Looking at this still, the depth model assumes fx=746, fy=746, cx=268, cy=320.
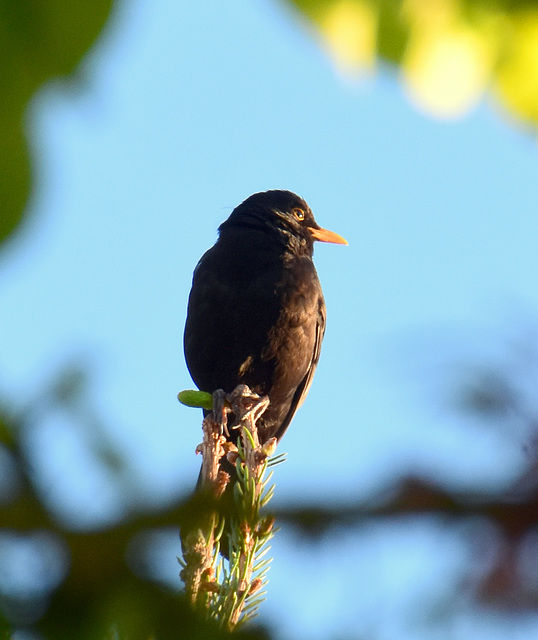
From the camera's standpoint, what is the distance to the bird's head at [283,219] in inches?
241

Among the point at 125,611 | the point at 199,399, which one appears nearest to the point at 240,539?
the point at 199,399

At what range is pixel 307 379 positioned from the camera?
239 inches

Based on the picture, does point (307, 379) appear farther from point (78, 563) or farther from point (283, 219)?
point (78, 563)

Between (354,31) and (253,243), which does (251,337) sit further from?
(354,31)

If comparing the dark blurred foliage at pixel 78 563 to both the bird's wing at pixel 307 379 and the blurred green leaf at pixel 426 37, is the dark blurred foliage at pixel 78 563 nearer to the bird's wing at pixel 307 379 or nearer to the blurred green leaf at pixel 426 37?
the blurred green leaf at pixel 426 37

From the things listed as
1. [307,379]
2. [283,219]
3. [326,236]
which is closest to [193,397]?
[307,379]

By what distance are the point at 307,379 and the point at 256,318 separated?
1.04 metres

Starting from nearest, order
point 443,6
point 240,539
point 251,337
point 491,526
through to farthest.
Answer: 1. point 491,526
2. point 443,6
3. point 240,539
4. point 251,337

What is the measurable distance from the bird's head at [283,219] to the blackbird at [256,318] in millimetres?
170

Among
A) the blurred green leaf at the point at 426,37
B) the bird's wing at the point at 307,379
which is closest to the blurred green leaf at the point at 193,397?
the blurred green leaf at the point at 426,37

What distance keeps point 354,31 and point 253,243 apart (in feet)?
16.0

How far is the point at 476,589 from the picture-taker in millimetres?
504

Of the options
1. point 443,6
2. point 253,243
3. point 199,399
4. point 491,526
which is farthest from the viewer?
point 253,243

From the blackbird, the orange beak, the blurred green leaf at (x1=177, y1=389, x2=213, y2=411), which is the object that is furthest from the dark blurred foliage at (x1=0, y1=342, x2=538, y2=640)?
the orange beak
